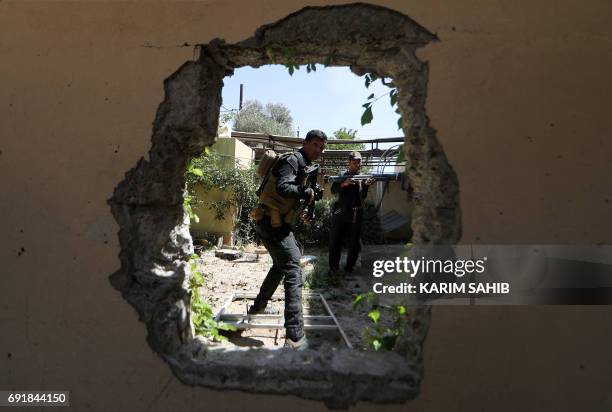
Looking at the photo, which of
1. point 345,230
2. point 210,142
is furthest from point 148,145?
point 345,230

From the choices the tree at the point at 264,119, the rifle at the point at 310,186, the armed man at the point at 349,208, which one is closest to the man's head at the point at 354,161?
the armed man at the point at 349,208

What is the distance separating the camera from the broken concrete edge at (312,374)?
5.26 feet

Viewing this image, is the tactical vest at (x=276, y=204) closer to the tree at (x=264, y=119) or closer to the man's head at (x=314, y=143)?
the man's head at (x=314, y=143)

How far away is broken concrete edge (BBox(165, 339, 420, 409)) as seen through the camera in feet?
5.26

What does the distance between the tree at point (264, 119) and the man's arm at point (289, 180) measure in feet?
76.5

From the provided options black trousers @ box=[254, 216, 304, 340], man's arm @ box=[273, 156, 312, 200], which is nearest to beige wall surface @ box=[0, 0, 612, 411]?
black trousers @ box=[254, 216, 304, 340]

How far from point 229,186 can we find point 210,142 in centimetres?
665

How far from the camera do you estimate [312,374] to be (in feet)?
→ 5.37

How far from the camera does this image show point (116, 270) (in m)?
1.72

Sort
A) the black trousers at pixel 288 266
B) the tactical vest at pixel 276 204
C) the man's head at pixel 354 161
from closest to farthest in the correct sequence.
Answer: the black trousers at pixel 288 266, the tactical vest at pixel 276 204, the man's head at pixel 354 161

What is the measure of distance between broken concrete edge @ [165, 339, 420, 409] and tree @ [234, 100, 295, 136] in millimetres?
24685

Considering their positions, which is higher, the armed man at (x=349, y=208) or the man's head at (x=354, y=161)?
the man's head at (x=354, y=161)

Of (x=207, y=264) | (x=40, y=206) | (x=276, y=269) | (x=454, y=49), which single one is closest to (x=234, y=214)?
(x=207, y=264)

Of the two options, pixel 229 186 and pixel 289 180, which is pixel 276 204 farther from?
→ pixel 229 186
